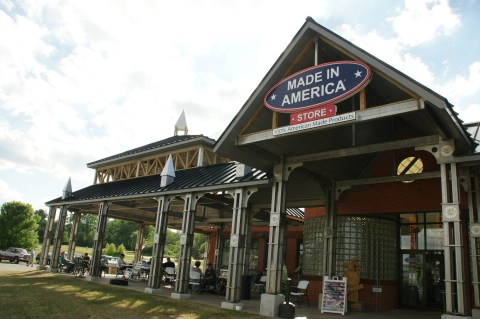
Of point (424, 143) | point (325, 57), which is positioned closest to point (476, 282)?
point (424, 143)

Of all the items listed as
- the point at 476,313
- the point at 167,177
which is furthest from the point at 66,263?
the point at 476,313

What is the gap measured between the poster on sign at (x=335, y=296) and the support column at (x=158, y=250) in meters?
6.72

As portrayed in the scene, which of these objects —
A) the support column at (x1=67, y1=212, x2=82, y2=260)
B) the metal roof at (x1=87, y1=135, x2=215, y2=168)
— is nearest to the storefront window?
the metal roof at (x1=87, y1=135, x2=215, y2=168)

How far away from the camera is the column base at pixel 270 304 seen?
11.3 meters

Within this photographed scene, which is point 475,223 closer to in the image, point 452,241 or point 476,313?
point 452,241

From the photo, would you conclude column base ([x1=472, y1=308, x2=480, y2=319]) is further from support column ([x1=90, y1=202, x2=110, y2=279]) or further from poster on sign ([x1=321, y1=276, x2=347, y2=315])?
support column ([x1=90, y1=202, x2=110, y2=279])

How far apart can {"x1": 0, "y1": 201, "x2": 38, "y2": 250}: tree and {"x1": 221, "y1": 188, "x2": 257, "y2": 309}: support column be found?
42560mm

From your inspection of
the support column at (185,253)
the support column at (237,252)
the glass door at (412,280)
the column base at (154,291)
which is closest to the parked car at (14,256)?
the column base at (154,291)

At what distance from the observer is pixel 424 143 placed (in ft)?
32.1

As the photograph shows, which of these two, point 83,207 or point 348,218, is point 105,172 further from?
point 348,218

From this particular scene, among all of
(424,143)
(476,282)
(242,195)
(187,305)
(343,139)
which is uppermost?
(343,139)

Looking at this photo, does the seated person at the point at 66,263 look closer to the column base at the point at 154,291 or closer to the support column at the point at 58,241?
the support column at the point at 58,241

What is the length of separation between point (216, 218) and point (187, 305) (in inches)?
434

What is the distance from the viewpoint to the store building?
939 centimetres
